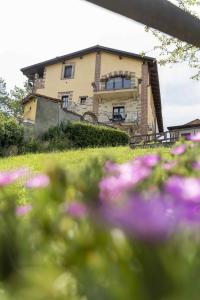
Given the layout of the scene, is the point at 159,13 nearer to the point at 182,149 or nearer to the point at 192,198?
the point at 182,149

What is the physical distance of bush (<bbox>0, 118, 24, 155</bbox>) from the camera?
16.7m

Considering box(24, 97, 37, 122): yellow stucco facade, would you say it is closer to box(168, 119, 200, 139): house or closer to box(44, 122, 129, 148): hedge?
box(44, 122, 129, 148): hedge

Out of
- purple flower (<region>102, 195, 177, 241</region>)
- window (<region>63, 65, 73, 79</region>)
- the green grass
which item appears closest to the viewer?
purple flower (<region>102, 195, 177, 241</region>)

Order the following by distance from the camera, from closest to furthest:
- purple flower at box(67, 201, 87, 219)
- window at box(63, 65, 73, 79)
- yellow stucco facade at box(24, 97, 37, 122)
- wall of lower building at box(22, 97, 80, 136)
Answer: purple flower at box(67, 201, 87, 219)
wall of lower building at box(22, 97, 80, 136)
yellow stucco facade at box(24, 97, 37, 122)
window at box(63, 65, 73, 79)

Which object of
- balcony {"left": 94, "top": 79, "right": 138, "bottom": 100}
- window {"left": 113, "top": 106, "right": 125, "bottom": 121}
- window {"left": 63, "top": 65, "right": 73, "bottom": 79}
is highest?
window {"left": 63, "top": 65, "right": 73, "bottom": 79}

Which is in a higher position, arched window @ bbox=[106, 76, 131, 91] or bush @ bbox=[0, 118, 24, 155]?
arched window @ bbox=[106, 76, 131, 91]

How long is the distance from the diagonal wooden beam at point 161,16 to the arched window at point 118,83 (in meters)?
31.7

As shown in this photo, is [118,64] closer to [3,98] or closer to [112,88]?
[112,88]

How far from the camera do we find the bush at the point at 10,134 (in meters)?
16.7

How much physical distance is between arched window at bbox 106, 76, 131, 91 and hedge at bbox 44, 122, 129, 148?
12074mm

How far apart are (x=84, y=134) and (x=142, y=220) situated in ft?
66.0

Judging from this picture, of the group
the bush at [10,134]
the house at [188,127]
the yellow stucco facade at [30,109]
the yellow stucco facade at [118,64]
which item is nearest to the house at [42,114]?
the yellow stucco facade at [30,109]

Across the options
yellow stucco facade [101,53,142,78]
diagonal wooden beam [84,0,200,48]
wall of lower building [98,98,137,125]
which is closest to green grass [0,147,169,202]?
diagonal wooden beam [84,0,200,48]

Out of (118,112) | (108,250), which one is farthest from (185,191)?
(118,112)
